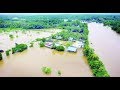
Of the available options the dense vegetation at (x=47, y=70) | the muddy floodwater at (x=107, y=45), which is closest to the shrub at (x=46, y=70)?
the dense vegetation at (x=47, y=70)

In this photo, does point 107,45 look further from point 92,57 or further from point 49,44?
point 49,44

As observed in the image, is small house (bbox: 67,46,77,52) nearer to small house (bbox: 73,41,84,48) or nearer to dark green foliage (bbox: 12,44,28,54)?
small house (bbox: 73,41,84,48)

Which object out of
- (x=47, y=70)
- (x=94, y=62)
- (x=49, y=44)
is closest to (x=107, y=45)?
(x=94, y=62)

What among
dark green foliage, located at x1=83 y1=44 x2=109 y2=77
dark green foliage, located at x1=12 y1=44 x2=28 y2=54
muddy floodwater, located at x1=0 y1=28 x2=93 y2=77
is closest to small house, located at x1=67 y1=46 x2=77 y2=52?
muddy floodwater, located at x1=0 y1=28 x2=93 y2=77
